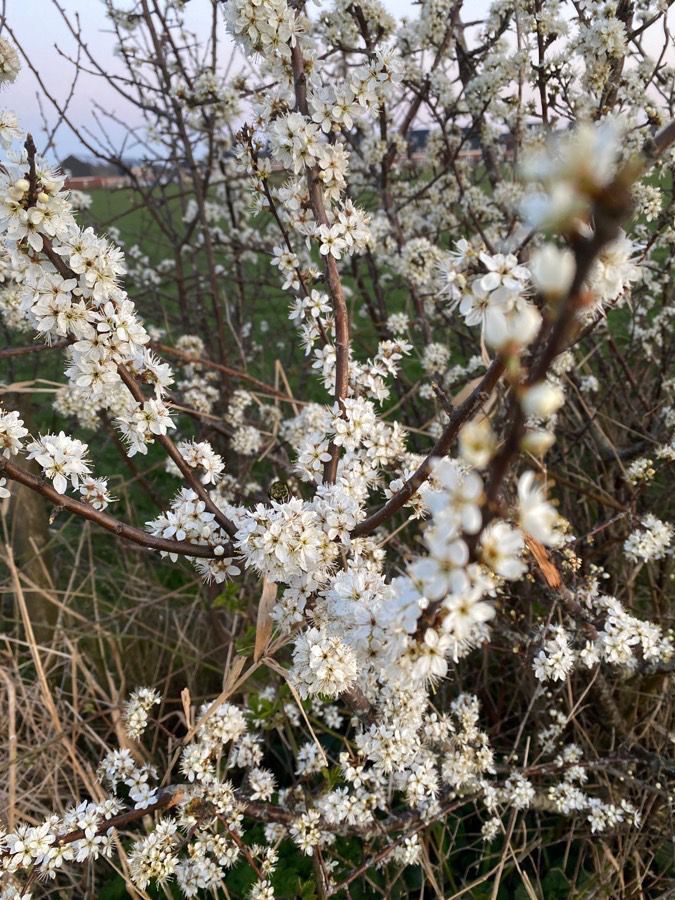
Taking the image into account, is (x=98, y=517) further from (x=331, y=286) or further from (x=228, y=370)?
(x=228, y=370)

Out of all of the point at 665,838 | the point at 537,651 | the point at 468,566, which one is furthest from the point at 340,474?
the point at 665,838

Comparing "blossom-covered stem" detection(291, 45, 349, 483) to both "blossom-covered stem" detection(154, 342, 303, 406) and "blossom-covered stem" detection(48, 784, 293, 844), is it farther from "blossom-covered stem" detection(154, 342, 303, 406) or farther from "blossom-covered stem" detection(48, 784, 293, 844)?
"blossom-covered stem" detection(48, 784, 293, 844)

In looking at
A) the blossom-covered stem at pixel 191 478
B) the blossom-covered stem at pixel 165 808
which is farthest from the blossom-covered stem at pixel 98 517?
the blossom-covered stem at pixel 165 808

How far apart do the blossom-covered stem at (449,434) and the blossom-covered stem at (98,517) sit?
437 mm

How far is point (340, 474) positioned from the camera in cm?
206

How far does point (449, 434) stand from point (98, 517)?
Answer: 3.00ft

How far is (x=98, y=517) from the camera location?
1.66m

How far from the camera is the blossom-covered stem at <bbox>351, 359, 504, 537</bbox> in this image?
1.09m

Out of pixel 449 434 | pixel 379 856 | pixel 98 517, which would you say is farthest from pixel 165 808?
pixel 449 434

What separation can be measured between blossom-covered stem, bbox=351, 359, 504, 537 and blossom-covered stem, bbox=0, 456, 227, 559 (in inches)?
17.2

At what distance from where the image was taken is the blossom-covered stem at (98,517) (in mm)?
1514

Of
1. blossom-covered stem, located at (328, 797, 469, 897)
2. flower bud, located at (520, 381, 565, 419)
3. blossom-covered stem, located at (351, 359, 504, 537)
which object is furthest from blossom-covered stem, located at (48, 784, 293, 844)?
flower bud, located at (520, 381, 565, 419)

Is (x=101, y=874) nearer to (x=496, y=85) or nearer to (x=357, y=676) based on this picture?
(x=357, y=676)

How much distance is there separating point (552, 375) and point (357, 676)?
2334 mm
